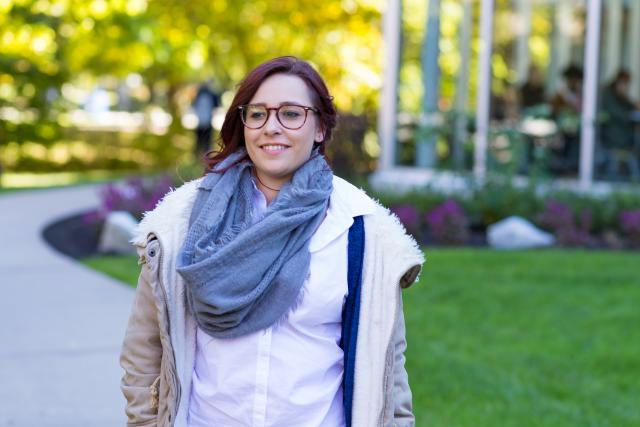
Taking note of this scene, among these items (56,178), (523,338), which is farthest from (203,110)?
(523,338)

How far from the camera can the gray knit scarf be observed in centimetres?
254

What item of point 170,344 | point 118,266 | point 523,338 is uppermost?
point 170,344

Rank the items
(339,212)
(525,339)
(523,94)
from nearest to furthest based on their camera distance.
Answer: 1. (339,212)
2. (525,339)
3. (523,94)

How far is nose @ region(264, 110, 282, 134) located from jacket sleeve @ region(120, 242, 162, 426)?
1.41 feet

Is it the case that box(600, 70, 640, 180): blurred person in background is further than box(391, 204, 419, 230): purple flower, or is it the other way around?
box(600, 70, 640, 180): blurred person in background

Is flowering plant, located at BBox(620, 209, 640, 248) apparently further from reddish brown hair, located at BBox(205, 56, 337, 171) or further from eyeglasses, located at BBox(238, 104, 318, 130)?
eyeglasses, located at BBox(238, 104, 318, 130)

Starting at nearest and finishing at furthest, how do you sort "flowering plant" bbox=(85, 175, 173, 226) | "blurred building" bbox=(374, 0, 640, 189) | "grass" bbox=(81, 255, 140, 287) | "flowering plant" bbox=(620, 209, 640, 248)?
"grass" bbox=(81, 255, 140, 287)
"flowering plant" bbox=(620, 209, 640, 248)
"flowering plant" bbox=(85, 175, 173, 226)
"blurred building" bbox=(374, 0, 640, 189)

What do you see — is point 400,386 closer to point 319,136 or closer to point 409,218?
point 319,136

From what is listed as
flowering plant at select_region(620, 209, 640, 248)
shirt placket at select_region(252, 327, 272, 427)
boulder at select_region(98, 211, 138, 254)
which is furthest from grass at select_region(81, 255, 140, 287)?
shirt placket at select_region(252, 327, 272, 427)

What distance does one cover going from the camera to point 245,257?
2568mm

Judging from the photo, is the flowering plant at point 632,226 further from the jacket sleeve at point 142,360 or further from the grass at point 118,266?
the jacket sleeve at point 142,360

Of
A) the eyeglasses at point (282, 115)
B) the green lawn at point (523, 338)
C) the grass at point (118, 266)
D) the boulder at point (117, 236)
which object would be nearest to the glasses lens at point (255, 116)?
the eyeglasses at point (282, 115)

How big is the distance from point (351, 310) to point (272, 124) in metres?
0.47

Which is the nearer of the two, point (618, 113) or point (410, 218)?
point (410, 218)
